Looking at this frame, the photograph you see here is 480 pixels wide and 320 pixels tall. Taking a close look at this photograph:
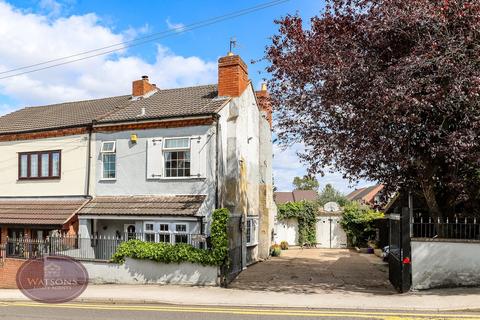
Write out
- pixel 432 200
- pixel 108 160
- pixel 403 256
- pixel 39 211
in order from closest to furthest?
pixel 403 256
pixel 432 200
pixel 108 160
pixel 39 211

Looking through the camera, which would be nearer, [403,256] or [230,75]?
[403,256]

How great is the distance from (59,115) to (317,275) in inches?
621

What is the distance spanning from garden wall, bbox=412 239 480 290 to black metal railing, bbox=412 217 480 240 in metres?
0.39

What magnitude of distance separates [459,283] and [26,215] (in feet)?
58.2

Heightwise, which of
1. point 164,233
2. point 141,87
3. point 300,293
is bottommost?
point 300,293

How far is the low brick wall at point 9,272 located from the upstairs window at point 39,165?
426cm

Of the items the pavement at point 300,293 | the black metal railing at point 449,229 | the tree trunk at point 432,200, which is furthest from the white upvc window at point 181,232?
the tree trunk at point 432,200

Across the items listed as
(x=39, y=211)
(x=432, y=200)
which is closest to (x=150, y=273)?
(x=39, y=211)

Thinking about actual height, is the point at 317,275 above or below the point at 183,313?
below

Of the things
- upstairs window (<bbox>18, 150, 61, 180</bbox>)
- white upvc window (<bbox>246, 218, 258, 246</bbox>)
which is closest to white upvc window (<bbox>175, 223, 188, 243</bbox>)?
white upvc window (<bbox>246, 218, 258, 246</bbox>)

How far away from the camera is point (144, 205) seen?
1842cm

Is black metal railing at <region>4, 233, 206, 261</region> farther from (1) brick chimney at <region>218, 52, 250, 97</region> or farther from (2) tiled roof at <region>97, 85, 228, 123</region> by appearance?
(1) brick chimney at <region>218, 52, 250, 97</region>

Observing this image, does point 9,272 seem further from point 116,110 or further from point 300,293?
point 300,293

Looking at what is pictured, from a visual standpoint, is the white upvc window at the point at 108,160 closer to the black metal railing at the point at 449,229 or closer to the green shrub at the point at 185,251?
the green shrub at the point at 185,251
